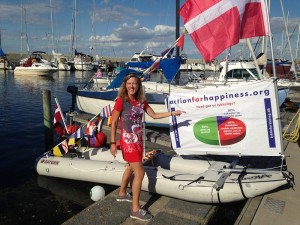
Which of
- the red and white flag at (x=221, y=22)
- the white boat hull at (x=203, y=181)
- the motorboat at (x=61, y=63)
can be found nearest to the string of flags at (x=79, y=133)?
the white boat hull at (x=203, y=181)

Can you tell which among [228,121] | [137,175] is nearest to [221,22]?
[228,121]

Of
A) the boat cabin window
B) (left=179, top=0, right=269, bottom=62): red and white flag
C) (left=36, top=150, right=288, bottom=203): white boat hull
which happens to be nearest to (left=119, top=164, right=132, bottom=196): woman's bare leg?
(left=36, top=150, right=288, bottom=203): white boat hull

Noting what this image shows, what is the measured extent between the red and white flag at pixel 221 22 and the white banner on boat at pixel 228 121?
92 centimetres

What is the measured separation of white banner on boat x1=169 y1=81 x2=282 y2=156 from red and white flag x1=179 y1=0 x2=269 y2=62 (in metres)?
0.92

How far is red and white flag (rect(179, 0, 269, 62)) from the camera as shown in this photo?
5336mm

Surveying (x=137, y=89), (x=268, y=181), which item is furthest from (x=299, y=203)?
(x=137, y=89)

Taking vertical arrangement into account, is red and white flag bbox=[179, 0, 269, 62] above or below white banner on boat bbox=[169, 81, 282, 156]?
above

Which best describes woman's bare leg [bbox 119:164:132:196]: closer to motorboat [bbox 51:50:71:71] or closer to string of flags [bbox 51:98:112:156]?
string of flags [bbox 51:98:112:156]

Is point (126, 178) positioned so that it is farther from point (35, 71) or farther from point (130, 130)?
point (35, 71)

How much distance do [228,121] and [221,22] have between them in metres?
1.97

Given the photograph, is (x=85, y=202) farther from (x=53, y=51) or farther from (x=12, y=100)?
(x=53, y=51)

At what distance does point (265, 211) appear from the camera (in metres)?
5.03

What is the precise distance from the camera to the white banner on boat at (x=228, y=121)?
5.59 metres

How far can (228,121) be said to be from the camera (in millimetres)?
5996
